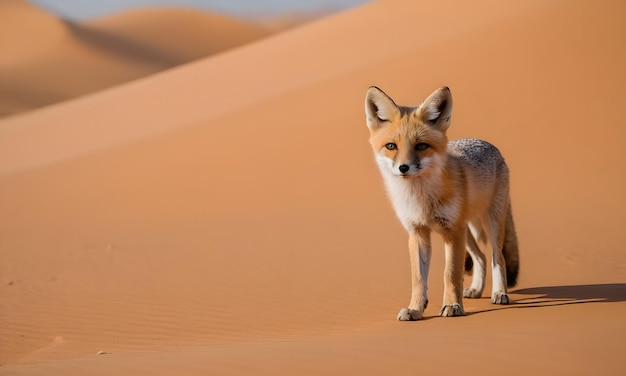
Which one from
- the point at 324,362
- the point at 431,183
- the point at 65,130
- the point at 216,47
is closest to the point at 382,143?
the point at 431,183

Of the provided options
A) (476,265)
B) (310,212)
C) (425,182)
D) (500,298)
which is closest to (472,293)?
(476,265)

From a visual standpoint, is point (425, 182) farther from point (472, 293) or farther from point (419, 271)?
point (472, 293)

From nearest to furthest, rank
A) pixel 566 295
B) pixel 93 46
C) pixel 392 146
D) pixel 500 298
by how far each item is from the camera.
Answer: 1. pixel 392 146
2. pixel 500 298
3. pixel 566 295
4. pixel 93 46

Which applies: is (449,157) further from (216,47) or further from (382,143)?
(216,47)

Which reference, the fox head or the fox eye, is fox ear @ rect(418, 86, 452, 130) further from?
the fox eye

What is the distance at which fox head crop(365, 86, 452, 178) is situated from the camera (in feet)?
15.9

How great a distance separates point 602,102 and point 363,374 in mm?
10259

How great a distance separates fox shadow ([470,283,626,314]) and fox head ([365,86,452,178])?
120 cm

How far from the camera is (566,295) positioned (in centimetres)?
584

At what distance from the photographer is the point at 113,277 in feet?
26.1

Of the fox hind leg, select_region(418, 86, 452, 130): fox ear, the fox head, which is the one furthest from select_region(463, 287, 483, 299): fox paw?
select_region(418, 86, 452, 130): fox ear

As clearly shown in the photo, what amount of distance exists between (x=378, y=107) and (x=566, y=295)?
2255mm

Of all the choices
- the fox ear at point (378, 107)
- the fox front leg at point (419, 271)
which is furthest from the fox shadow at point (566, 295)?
the fox ear at point (378, 107)

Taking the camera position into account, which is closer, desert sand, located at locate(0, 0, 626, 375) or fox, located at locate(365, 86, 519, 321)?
desert sand, located at locate(0, 0, 626, 375)
